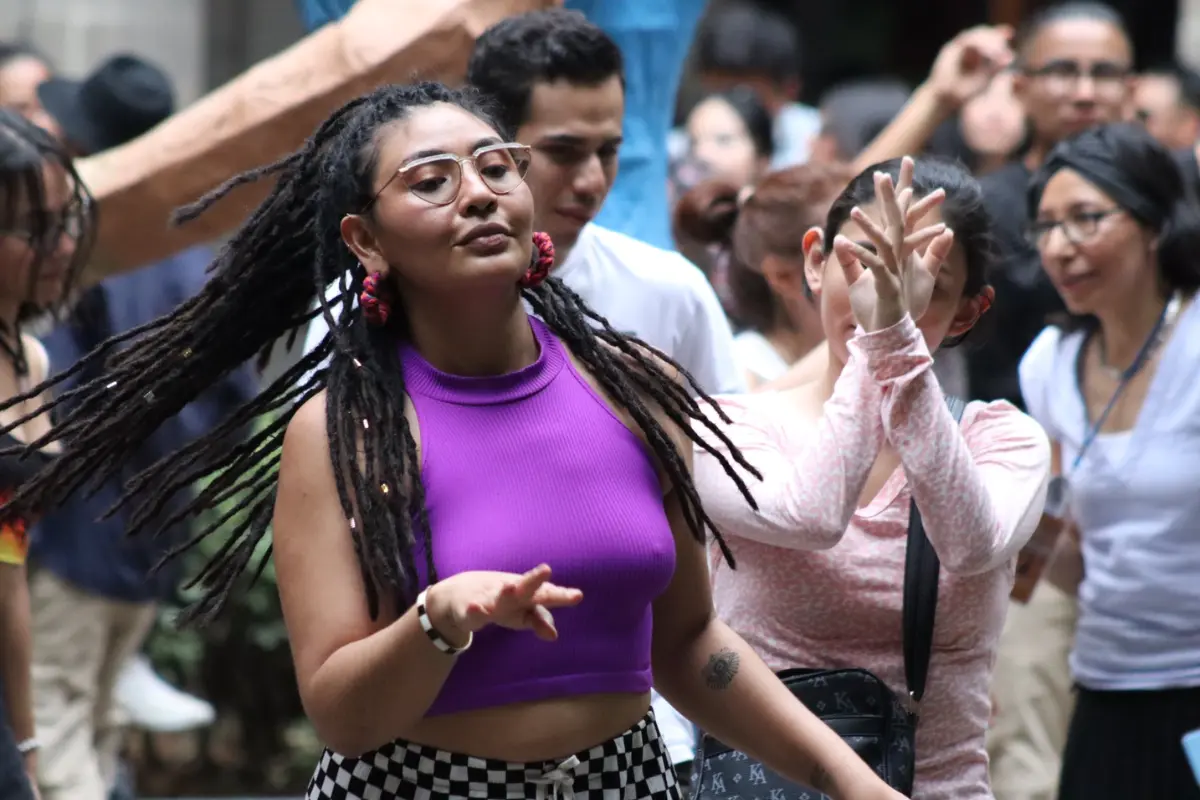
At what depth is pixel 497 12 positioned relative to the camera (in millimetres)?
4906

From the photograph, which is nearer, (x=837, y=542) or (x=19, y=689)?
(x=837, y=542)

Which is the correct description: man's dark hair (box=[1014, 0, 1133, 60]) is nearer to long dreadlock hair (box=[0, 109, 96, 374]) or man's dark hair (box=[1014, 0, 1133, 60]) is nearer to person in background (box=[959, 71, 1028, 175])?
person in background (box=[959, 71, 1028, 175])

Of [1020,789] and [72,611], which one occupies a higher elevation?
[72,611]

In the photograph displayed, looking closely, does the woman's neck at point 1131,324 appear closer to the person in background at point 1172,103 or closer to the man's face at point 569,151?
the man's face at point 569,151

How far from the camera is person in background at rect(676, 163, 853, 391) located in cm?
492

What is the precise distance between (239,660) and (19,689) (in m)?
3.72

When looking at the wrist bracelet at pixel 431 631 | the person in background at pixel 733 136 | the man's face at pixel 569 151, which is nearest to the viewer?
the wrist bracelet at pixel 431 631

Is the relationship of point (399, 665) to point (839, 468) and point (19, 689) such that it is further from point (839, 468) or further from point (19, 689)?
point (19, 689)

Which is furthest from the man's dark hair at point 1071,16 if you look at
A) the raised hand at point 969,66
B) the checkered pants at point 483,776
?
the checkered pants at point 483,776

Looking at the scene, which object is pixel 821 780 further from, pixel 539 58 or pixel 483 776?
pixel 539 58

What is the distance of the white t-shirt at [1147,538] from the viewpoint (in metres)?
4.95

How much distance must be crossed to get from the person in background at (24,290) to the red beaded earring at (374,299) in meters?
1.13

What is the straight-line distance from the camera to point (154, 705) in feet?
24.1

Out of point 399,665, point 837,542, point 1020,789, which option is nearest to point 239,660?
point 1020,789
